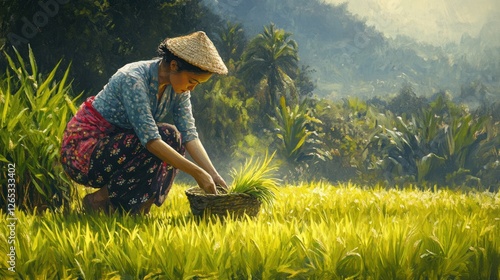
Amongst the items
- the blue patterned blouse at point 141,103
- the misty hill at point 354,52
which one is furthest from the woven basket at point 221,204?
the misty hill at point 354,52

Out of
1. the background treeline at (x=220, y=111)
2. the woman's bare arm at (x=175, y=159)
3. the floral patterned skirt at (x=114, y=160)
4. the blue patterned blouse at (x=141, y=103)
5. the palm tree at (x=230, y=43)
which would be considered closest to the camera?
the woman's bare arm at (x=175, y=159)

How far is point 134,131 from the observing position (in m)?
3.96

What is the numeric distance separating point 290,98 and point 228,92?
193 inches

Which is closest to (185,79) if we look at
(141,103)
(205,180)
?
(141,103)

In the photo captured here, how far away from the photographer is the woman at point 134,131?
3764mm

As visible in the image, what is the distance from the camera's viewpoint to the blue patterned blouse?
3.71 metres

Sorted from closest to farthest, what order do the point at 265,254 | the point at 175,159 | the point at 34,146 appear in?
the point at 265,254 < the point at 175,159 < the point at 34,146

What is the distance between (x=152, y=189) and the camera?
13.4ft

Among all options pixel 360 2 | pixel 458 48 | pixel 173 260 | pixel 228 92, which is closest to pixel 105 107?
Answer: pixel 173 260

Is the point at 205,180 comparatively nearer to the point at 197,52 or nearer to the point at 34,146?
the point at 197,52

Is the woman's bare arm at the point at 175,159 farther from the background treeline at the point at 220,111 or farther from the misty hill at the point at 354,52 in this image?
the misty hill at the point at 354,52

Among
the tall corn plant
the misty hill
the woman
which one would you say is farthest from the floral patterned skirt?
the misty hill

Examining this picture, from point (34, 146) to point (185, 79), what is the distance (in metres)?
1.16

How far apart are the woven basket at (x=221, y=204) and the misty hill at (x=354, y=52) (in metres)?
75.4
